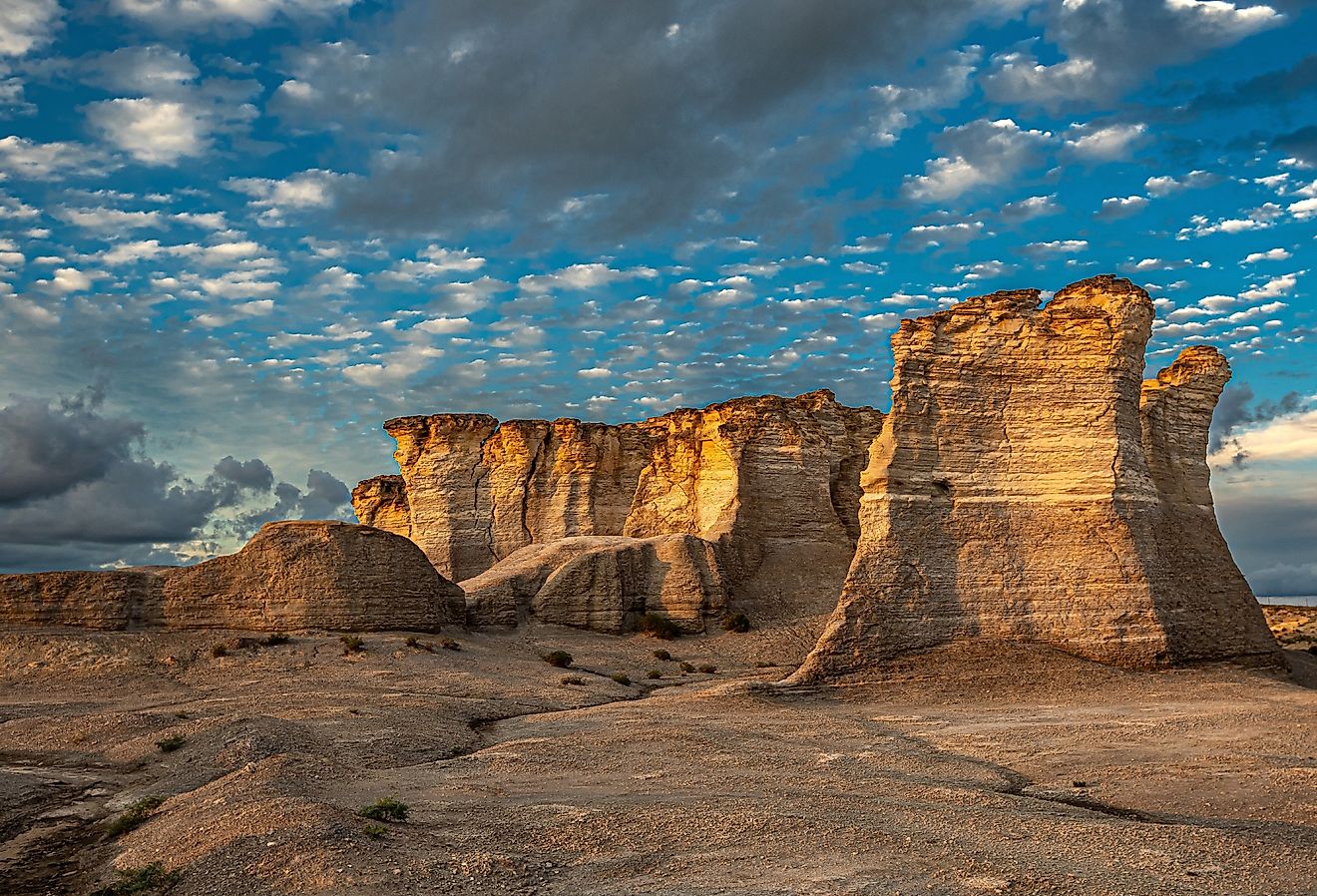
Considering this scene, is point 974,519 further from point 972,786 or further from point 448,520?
point 448,520

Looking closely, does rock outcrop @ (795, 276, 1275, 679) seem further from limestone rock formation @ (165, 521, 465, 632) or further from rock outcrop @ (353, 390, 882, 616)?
rock outcrop @ (353, 390, 882, 616)

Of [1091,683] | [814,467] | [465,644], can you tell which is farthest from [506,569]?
[1091,683]

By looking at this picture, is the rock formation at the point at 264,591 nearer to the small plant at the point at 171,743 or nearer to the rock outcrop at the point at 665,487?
the small plant at the point at 171,743

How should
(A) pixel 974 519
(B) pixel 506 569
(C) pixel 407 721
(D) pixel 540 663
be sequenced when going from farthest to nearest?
(B) pixel 506 569, (D) pixel 540 663, (A) pixel 974 519, (C) pixel 407 721

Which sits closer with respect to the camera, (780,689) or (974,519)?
(780,689)

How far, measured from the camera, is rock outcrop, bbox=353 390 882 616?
138 feet

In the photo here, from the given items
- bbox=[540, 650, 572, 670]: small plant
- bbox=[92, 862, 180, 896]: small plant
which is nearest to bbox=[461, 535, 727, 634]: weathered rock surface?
bbox=[540, 650, 572, 670]: small plant

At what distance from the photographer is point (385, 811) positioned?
994 centimetres

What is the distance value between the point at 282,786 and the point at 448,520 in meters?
45.4

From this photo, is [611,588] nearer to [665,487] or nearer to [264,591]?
[264,591]

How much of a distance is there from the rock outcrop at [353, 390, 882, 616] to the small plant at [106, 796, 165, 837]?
1106 inches

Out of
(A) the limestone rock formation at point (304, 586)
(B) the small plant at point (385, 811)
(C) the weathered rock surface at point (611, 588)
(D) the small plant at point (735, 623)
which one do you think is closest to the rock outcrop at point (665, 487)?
(D) the small plant at point (735, 623)

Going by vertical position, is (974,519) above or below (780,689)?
above

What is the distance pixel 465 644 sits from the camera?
1193 inches
